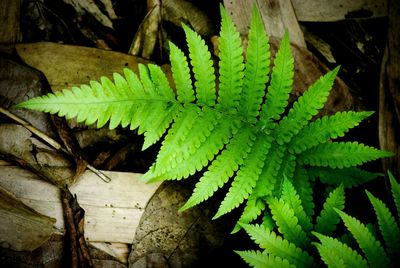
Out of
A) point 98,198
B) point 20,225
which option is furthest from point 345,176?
point 20,225

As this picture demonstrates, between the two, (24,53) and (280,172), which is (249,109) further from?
(24,53)

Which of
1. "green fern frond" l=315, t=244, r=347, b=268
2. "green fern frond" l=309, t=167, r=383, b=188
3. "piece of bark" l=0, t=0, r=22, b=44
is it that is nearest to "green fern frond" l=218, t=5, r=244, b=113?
"green fern frond" l=309, t=167, r=383, b=188

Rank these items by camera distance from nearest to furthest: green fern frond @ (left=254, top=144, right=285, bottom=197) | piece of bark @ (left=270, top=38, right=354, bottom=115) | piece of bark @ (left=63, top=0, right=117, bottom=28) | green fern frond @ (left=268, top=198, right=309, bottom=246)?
green fern frond @ (left=268, top=198, right=309, bottom=246) < green fern frond @ (left=254, top=144, right=285, bottom=197) < piece of bark @ (left=270, top=38, right=354, bottom=115) < piece of bark @ (left=63, top=0, right=117, bottom=28)

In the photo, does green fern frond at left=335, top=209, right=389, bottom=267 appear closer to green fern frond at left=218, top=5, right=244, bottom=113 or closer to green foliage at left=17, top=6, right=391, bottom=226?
green foliage at left=17, top=6, right=391, bottom=226

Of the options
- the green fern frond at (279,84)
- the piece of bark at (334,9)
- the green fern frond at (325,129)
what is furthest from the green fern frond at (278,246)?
the piece of bark at (334,9)

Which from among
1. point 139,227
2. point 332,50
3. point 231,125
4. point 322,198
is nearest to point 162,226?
point 139,227

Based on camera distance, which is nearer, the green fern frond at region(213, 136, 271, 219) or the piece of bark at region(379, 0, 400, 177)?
the green fern frond at region(213, 136, 271, 219)

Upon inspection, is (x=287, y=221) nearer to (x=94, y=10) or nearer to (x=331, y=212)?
(x=331, y=212)
